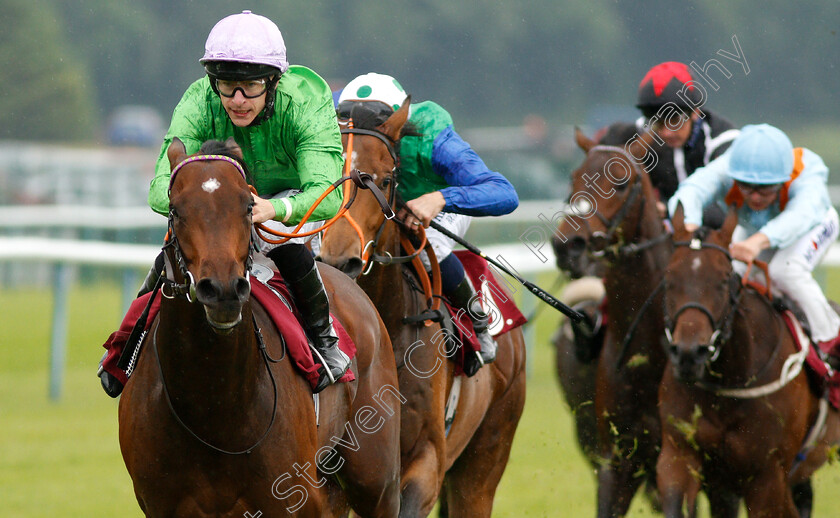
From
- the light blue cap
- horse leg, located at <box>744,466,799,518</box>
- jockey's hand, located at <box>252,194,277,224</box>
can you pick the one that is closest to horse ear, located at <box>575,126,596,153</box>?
the light blue cap

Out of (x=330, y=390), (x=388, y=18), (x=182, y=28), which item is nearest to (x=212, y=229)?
(x=330, y=390)

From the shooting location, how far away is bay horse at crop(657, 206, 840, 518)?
507 centimetres

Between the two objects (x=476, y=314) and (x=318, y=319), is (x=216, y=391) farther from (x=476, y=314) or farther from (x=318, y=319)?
(x=476, y=314)

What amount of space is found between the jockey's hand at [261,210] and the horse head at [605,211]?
3.00 metres

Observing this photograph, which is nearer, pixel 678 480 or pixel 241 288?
pixel 241 288

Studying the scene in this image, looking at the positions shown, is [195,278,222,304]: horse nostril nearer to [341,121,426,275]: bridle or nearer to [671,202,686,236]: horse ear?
[341,121,426,275]: bridle

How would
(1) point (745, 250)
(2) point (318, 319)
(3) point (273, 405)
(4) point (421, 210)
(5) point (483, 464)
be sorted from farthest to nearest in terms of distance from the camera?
(5) point (483, 464) → (1) point (745, 250) → (4) point (421, 210) → (2) point (318, 319) → (3) point (273, 405)

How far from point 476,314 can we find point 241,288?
2.23 m

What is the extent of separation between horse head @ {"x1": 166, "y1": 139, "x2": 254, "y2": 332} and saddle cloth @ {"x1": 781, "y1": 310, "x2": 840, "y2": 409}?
3336 mm

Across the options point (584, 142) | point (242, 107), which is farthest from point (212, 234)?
point (584, 142)

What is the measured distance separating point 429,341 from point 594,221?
66.0 inches

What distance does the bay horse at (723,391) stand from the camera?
5074mm

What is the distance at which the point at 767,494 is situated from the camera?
5.07 metres

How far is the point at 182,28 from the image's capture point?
18969 mm
